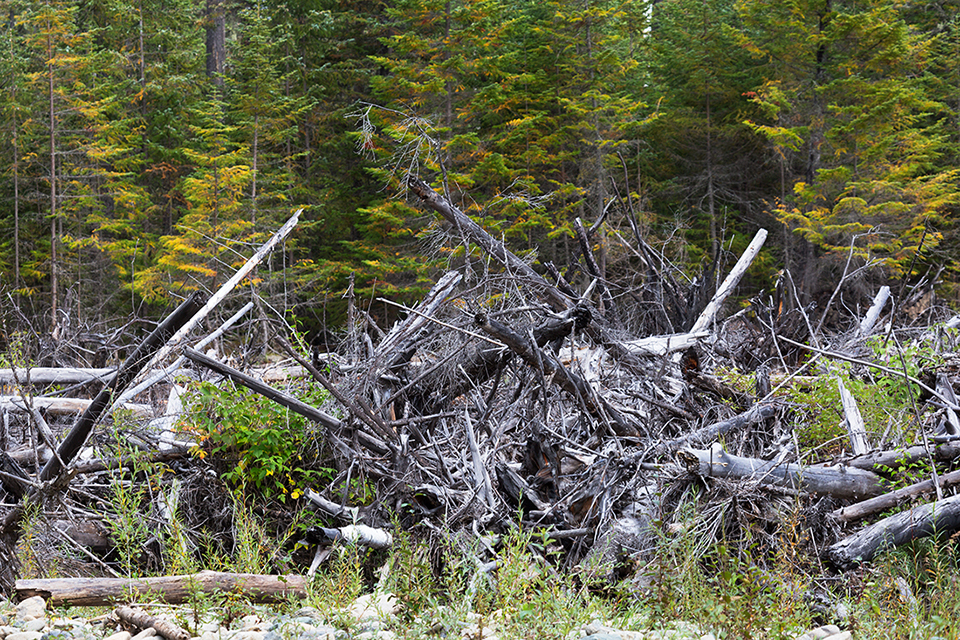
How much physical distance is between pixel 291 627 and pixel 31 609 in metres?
1.40

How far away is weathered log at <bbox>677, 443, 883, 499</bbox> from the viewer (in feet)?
14.6

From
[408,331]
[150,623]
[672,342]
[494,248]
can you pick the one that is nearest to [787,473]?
[672,342]

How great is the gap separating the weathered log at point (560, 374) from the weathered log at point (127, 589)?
6.44 ft

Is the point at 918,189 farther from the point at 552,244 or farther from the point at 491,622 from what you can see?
the point at 491,622

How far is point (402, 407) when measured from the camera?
19.8ft

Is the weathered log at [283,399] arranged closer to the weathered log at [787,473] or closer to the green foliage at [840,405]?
the weathered log at [787,473]

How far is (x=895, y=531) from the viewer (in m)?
4.16

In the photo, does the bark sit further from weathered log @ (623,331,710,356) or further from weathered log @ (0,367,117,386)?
weathered log @ (623,331,710,356)

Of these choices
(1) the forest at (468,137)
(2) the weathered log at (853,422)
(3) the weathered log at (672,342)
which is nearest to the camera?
(2) the weathered log at (853,422)

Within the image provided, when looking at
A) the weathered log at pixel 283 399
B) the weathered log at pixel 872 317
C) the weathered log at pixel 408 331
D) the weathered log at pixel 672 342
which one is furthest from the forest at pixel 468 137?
the weathered log at pixel 283 399

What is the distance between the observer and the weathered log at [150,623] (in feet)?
11.0

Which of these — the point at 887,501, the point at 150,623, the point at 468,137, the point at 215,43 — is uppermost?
the point at 215,43

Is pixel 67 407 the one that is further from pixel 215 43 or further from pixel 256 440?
pixel 215 43

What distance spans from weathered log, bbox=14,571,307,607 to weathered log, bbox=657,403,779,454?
2.48 metres
